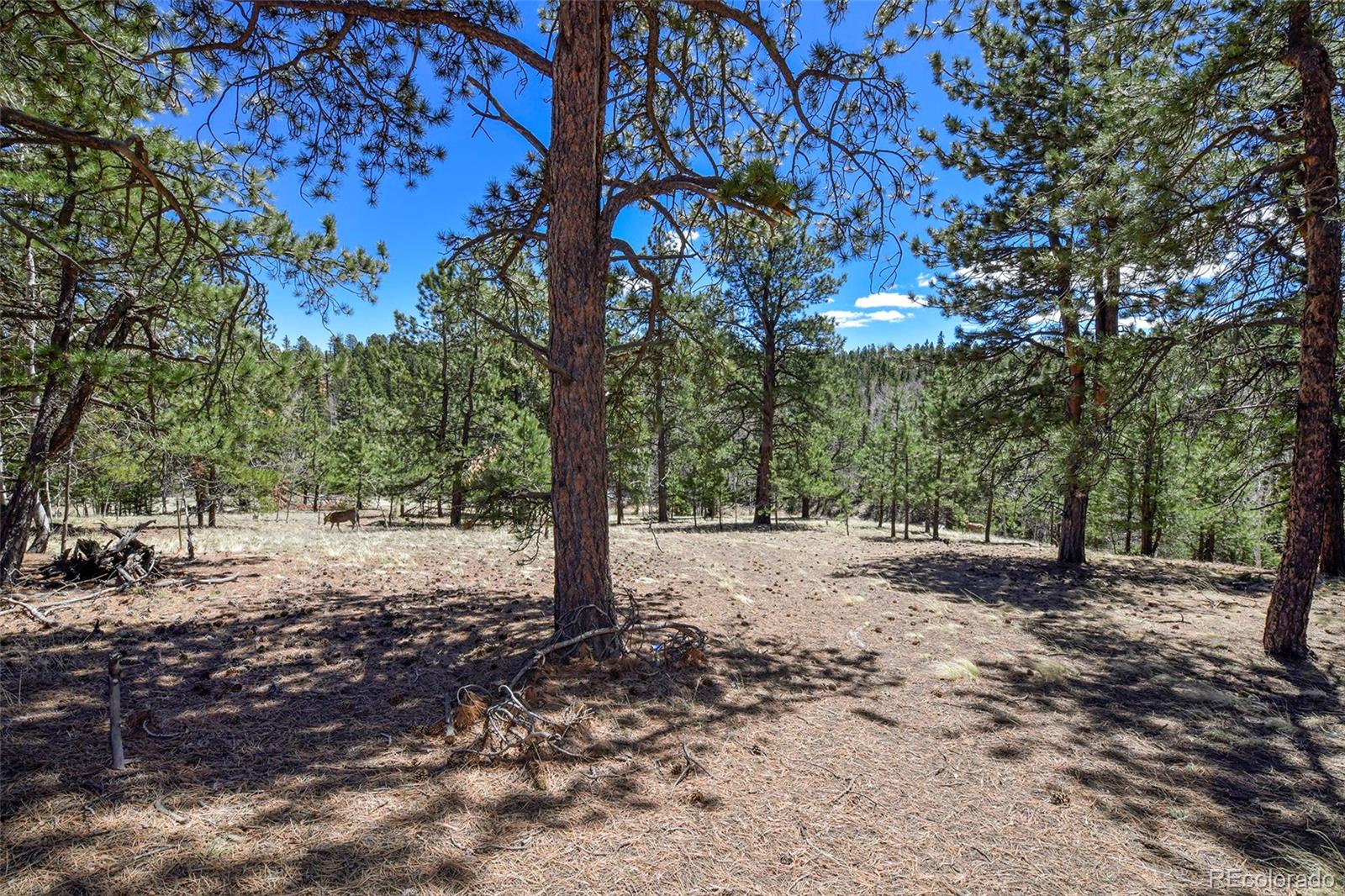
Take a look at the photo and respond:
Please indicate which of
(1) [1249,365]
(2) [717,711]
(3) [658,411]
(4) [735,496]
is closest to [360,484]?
(4) [735,496]

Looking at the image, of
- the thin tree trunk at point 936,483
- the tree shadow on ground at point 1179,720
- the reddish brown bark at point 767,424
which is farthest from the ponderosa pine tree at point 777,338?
the tree shadow on ground at point 1179,720

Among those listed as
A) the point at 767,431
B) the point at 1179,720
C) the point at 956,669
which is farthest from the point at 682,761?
the point at 767,431

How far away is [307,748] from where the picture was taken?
2.86m

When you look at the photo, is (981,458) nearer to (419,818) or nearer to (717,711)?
(717,711)

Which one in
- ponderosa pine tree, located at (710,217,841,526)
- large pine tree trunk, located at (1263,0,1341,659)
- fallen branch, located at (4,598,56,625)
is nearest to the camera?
fallen branch, located at (4,598,56,625)

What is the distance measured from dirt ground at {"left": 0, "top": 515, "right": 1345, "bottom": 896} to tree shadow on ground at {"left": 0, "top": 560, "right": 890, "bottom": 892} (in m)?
0.02

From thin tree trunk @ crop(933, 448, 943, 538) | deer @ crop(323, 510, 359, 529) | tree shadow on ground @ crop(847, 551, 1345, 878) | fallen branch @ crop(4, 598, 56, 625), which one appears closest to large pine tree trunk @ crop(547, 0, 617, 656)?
tree shadow on ground @ crop(847, 551, 1345, 878)

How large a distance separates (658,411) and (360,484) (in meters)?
23.4

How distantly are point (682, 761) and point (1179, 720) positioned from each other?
11.7ft

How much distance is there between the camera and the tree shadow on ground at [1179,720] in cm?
265

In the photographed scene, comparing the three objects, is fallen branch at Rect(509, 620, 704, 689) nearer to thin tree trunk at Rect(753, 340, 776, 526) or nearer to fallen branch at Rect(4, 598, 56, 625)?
fallen branch at Rect(4, 598, 56, 625)

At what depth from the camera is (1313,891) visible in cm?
213

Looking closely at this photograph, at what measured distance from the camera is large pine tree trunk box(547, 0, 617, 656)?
4090 mm

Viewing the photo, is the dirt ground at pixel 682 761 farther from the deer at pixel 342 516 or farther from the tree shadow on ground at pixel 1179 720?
the deer at pixel 342 516
